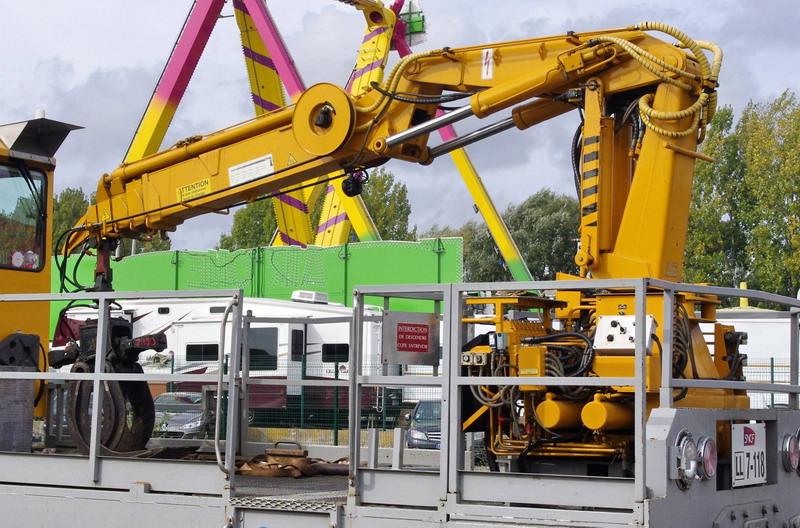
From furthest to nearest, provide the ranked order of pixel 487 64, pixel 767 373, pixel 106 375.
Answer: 1. pixel 767 373
2. pixel 487 64
3. pixel 106 375

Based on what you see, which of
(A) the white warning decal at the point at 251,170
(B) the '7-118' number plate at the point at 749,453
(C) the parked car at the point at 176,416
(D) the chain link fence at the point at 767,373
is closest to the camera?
(B) the '7-118' number plate at the point at 749,453

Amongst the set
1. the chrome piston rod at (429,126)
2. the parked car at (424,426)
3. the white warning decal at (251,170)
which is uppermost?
the chrome piston rod at (429,126)

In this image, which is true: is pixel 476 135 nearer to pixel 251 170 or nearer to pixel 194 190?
pixel 251 170

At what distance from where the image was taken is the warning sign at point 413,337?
6.48 metres

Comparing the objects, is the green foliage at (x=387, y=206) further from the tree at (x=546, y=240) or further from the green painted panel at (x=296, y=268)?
the green painted panel at (x=296, y=268)

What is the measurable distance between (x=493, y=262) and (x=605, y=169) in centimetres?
5339

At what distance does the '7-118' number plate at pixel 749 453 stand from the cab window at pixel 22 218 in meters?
6.26

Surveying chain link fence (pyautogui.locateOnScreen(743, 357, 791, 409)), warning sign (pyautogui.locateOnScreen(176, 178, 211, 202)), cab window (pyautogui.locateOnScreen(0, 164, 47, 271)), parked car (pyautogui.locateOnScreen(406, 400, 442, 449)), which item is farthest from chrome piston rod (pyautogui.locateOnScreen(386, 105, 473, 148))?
chain link fence (pyautogui.locateOnScreen(743, 357, 791, 409))

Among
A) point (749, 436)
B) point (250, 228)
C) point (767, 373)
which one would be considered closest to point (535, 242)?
point (250, 228)

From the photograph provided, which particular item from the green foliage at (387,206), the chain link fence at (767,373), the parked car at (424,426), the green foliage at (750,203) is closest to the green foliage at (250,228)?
the green foliage at (387,206)

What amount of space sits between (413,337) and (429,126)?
7.42 feet

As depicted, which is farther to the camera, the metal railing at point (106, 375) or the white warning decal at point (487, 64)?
the white warning decal at point (487, 64)

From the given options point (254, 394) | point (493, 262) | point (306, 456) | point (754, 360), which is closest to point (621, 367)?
point (306, 456)

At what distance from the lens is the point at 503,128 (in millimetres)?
8555
